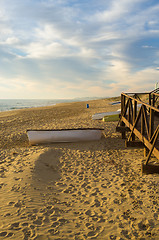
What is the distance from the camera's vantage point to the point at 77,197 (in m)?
4.85

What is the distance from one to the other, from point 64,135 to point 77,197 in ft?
16.5

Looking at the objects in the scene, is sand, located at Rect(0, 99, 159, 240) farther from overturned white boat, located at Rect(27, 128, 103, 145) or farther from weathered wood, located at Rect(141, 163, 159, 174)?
overturned white boat, located at Rect(27, 128, 103, 145)

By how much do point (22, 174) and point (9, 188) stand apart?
2.82ft

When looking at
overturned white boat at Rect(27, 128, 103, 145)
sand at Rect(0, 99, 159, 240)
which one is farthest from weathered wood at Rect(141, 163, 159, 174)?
overturned white boat at Rect(27, 128, 103, 145)

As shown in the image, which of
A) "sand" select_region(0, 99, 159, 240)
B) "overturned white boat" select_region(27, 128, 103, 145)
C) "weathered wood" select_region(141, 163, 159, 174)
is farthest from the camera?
"overturned white boat" select_region(27, 128, 103, 145)

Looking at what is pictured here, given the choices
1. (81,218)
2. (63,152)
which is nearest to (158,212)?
(81,218)

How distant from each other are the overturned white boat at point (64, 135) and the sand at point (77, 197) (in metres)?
1.57

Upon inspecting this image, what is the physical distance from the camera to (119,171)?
634 centimetres

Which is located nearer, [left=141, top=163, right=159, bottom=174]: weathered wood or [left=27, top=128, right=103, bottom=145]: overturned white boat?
[left=141, top=163, right=159, bottom=174]: weathered wood

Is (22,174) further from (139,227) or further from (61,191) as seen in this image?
(139,227)

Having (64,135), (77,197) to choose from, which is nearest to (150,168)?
(77,197)

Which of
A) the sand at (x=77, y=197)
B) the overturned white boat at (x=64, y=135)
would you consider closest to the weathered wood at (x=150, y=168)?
the sand at (x=77, y=197)

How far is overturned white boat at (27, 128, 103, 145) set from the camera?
960 centimetres

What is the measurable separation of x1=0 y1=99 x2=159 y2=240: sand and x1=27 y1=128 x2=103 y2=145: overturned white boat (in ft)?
5.16
